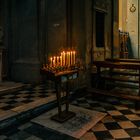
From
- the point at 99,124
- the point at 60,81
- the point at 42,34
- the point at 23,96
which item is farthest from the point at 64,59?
the point at 42,34

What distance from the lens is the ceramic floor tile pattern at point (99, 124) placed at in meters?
3.41

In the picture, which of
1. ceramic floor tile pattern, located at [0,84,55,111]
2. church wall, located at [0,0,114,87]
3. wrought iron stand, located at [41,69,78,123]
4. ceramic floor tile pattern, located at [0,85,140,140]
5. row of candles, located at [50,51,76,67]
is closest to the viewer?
ceramic floor tile pattern, located at [0,85,140,140]

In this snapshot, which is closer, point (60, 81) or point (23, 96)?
point (60, 81)

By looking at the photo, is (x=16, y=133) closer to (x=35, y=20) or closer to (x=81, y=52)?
(x=81, y=52)

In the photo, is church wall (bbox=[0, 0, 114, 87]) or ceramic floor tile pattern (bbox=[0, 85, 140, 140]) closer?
ceramic floor tile pattern (bbox=[0, 85, 140, 140])

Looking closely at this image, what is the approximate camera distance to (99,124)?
395 centimetres

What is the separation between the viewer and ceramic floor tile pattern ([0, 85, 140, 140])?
3.41 m

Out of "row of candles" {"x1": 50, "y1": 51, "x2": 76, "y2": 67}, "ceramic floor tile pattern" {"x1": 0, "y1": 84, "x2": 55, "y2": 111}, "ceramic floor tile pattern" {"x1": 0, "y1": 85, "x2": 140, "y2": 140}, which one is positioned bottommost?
"ceramic floor tile pattern" {"x1": 0, "y1": 85, "x2": 140, "y2": 140}

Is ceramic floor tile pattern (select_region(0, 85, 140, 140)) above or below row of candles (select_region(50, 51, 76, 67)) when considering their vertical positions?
below

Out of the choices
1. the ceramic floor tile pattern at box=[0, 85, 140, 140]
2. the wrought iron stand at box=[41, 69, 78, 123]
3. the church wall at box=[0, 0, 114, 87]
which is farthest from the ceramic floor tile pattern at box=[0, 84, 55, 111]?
the wrought iron stand at box=[41, 69, 78, 123]

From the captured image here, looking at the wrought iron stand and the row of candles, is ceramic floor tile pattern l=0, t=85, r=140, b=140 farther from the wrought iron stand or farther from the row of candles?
the row of candles

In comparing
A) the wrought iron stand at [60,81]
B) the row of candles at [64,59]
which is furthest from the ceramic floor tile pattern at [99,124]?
the row of candles at [64,59]

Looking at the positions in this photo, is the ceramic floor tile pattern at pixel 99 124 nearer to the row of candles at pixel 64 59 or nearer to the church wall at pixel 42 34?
the row of candles at pixel 64 59

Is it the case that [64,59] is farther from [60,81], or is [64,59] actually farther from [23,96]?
[23,96]
